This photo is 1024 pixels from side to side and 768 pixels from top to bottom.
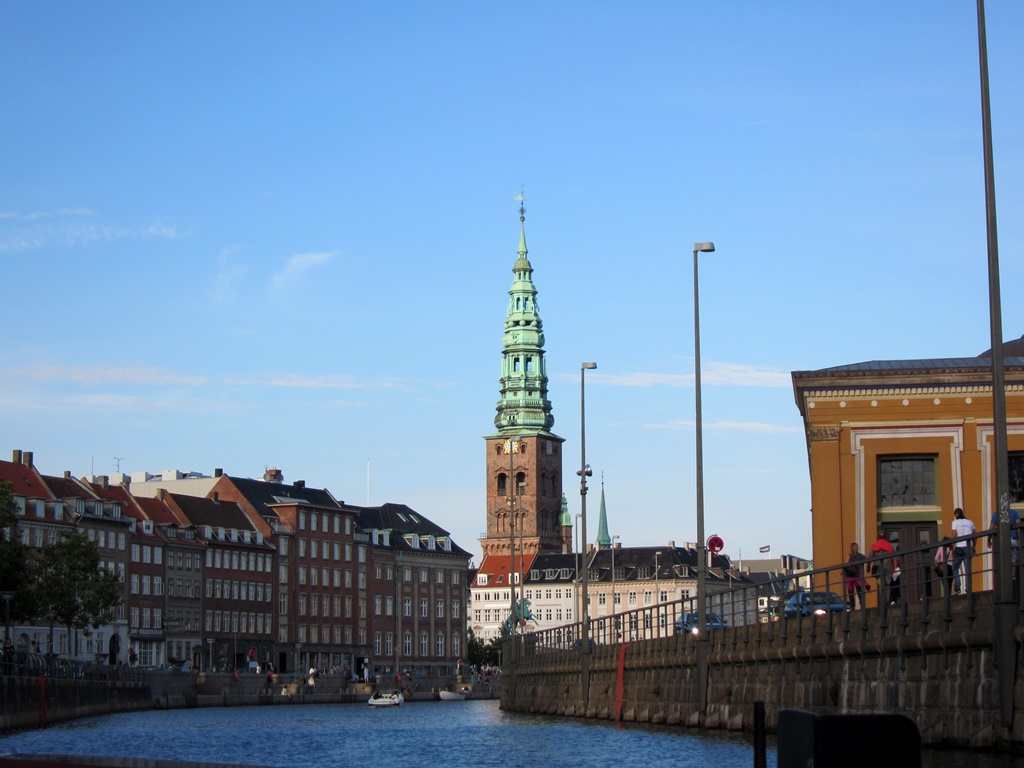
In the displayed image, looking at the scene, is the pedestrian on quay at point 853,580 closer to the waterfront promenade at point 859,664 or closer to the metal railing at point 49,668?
the waterfront promenade at point 859,664

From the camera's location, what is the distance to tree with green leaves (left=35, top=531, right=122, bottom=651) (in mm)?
91375

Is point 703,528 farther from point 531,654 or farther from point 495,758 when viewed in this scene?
point 531,654

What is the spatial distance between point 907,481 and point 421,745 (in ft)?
63.5

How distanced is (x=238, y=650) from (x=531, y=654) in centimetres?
7398

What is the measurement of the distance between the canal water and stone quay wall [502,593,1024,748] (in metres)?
0.72

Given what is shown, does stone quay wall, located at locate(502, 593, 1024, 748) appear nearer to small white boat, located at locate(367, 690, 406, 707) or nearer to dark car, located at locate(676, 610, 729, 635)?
dark car, located at locate(676, 610, 729, 635)

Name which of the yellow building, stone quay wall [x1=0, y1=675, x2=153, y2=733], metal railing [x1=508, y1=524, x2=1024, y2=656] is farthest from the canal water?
the yellow building

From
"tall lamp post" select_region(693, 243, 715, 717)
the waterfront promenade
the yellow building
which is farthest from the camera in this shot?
the yellow building

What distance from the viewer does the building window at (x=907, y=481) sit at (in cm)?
5341

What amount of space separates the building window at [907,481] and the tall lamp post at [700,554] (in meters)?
12.2

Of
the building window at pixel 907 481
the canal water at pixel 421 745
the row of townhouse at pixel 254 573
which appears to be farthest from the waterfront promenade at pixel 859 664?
the row of townhouse at pixel 254 573

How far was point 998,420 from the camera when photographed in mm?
23234

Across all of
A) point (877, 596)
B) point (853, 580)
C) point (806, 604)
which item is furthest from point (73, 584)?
point (853, 580)

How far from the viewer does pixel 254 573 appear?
149m
